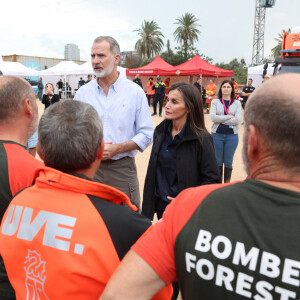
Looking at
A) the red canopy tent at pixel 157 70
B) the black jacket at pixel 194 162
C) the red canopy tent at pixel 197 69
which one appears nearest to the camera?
the black jacket at pixel 194 162

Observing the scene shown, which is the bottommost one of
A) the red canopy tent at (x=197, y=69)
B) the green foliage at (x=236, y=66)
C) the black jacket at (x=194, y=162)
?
the black jacket at (x=194, y=162)

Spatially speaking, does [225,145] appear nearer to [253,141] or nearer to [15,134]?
[15,134]

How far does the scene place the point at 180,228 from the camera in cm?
99

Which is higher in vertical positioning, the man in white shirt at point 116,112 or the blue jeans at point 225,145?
the man in white shirt at point 116,112

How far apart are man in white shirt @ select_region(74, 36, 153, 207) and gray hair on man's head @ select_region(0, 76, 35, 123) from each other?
1.18m

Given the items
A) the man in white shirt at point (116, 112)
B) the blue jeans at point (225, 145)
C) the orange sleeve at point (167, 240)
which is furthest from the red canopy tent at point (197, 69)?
the orange sleeve at point (167, 240)

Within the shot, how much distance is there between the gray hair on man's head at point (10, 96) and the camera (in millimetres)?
1800

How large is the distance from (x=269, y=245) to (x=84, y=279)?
69 cm

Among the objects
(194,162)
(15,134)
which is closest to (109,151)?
(194,162)

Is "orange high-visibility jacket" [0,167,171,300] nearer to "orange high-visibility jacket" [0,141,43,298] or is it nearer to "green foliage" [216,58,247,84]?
"orange high-visibility jacket" [0,141,43,298]

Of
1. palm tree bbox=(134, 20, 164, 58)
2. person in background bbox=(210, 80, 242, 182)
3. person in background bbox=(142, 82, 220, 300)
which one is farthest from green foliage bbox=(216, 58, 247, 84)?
person in background bbox=(142, 82, 220, 300)

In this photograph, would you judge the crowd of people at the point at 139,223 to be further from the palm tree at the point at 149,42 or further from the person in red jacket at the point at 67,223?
the palm tree at the point at 149,42

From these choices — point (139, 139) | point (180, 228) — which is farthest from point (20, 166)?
point (139, 139)

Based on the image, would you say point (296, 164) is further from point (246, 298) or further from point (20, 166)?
point (20, 166)
